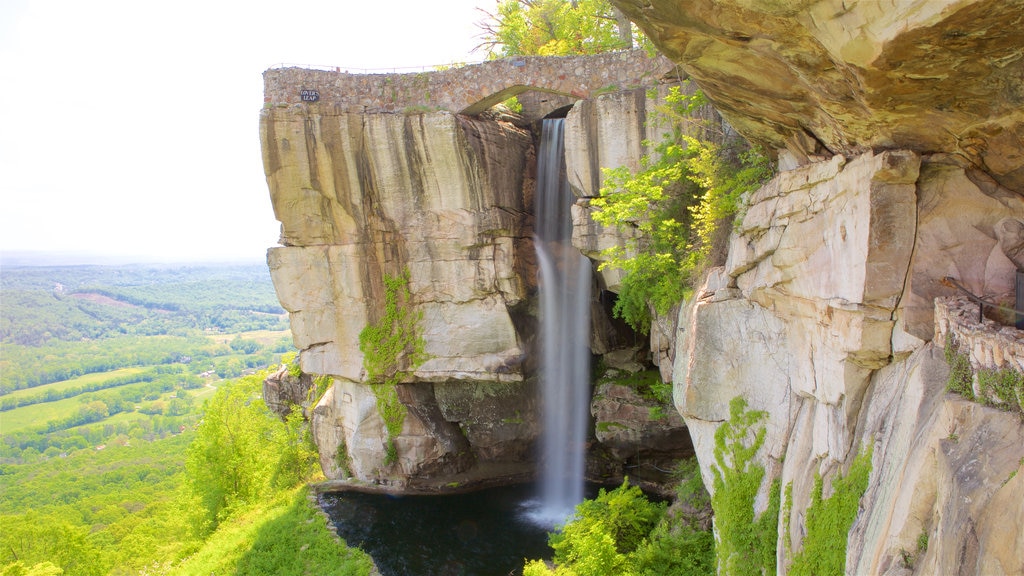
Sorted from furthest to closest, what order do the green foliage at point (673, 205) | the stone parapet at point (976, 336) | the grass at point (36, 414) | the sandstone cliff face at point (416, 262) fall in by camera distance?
the grass at point (36, 414), the sandstone cliff face at point (416, 262), the green foliage at point (673, 205), the stone parapet at point (976, 336)

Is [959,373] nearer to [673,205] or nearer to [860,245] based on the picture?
[860,245]

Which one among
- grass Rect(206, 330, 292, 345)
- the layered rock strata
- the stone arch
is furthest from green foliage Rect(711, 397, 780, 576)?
grass Rect(206, 330, 292, 345)

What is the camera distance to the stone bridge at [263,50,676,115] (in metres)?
17.1

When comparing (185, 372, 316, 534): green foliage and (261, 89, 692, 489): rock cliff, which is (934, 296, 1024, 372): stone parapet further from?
(185, 372, 316, 534): green foliage

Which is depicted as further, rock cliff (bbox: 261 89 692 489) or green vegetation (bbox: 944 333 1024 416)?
rock cliff (bbox: 261 89 692 489)

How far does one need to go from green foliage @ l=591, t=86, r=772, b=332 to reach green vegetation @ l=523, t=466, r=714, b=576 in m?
4.40

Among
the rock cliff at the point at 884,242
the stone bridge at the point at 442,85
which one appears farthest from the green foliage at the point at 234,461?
the rock cliff at the point at 884,242

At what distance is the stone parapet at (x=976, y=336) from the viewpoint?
5.16 m

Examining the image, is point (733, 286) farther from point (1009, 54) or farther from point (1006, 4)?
point (1006, 4)

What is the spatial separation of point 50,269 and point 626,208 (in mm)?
229845

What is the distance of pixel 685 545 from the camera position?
1246cm

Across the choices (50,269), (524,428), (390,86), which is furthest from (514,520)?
(50,269)

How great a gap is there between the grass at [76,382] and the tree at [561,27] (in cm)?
10477

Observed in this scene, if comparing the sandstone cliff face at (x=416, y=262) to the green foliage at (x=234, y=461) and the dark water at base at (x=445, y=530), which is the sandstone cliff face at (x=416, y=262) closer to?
the dark water at base at (x=445, y=530)
